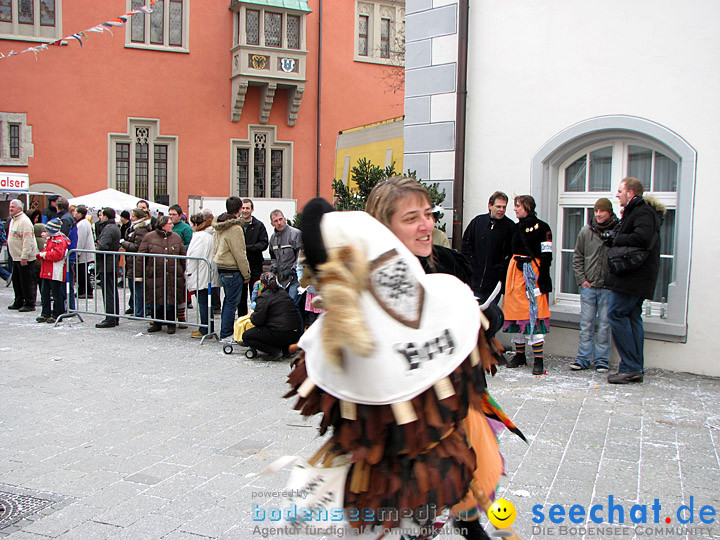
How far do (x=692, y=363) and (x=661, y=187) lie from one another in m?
1.92

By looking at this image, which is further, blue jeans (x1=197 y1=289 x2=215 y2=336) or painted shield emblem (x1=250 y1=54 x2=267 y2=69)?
painted shield emblem (x1=250 y1=54 x2=267 y2=69)

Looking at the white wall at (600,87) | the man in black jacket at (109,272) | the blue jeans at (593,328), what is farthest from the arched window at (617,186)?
the man in black jacket at (109,272)

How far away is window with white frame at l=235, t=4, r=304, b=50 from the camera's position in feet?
80.5

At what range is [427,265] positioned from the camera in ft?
8.87

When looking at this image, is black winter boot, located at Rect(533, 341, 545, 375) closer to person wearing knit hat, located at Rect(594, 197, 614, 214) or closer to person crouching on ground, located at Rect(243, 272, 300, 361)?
person wearing knit hat, located at Rect(594, 197, 614, 214)

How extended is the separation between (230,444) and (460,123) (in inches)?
208

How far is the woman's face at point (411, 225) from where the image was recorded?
2.55 meters

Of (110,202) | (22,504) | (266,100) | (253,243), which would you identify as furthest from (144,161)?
(22,504)

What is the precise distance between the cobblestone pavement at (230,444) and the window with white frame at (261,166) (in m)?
18.2

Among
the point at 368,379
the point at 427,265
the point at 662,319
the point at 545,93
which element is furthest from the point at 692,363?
the point at 368,379

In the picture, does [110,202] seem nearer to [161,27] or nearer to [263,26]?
[161,27]

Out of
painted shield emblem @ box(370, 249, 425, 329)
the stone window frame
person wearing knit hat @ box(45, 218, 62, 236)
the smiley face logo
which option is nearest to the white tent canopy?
person wearing knit hat @ box(45, 218, 62, 236)

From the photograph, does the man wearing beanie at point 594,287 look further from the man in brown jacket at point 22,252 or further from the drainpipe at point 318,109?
the drainpipe at point 318,109

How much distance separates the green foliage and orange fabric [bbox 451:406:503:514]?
552cm
